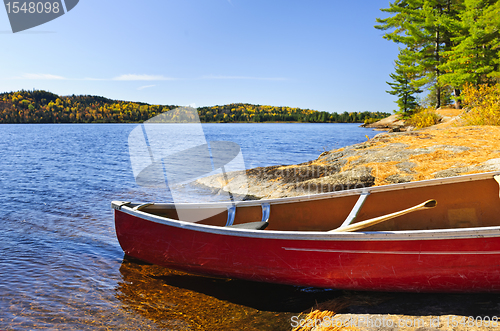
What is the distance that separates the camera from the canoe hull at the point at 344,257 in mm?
3307

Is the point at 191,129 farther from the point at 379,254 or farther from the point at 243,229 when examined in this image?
the point at 379,254

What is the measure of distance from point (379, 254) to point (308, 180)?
521cm

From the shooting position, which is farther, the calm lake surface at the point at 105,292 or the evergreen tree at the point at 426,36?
the evergreen tree at the point at 426,36

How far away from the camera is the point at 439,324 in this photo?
3035 mm

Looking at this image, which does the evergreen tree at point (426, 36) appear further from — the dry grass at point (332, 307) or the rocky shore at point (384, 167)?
the dry grass at point (332, 307)

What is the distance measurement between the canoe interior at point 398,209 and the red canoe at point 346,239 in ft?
0.04

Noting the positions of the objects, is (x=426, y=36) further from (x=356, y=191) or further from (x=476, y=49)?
(x=356, y=191)

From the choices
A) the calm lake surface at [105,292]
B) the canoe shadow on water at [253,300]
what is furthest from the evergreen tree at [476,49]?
the calm lake surface at [105,292]

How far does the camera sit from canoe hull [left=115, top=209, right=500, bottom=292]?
3307 mm

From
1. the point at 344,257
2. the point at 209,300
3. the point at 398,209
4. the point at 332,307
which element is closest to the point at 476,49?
the point at 398,209

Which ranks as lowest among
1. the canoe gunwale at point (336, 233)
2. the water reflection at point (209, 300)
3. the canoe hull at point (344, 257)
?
the water reflection at point (209, 300)

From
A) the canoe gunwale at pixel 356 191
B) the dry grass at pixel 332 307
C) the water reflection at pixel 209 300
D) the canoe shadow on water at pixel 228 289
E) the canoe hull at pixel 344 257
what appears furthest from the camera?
the canoe gunwale at pixel 356 191

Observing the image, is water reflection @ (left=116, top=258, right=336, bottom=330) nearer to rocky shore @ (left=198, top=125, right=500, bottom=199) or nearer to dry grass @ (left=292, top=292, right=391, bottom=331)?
dry grass @ (left=292, top=292, right=391, bottom=331)

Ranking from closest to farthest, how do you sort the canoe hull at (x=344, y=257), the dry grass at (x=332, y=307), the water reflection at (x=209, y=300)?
1. the canoe hull at (x=344, y=257)
2. the dry grass at (x=332, y=307)
3. the water reflection at (x=209, y=300)
